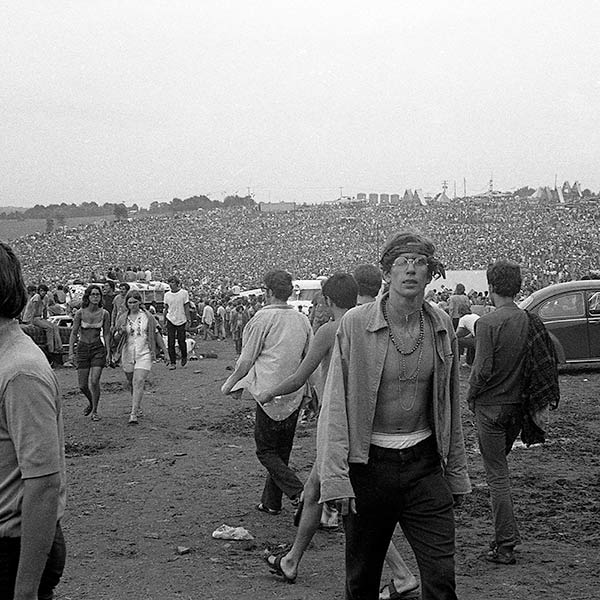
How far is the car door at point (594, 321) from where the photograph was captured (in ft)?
53.0

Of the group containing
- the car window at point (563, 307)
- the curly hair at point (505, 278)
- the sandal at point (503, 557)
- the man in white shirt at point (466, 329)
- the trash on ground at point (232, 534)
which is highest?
the curly hair at point (505, 278)

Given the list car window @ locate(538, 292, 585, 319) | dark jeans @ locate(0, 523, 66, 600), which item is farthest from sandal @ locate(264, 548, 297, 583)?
car window @ locate(538, 292, 585, 319)

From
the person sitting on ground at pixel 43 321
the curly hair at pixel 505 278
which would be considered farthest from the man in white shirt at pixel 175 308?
the curly hair at pixel 505 278

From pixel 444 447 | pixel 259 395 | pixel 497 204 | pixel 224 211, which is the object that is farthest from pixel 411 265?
pixel 224 211

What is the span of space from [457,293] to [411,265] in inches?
642

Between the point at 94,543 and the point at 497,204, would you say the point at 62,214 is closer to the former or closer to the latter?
the point at 497,204

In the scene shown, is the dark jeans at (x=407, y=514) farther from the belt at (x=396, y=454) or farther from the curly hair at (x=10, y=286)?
the curly hair at (x=10, y=286)

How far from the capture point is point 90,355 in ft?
38.0

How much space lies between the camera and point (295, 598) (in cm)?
517

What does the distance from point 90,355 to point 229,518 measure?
17.0 feet

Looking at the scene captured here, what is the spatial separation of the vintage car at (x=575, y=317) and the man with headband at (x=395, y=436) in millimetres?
12860

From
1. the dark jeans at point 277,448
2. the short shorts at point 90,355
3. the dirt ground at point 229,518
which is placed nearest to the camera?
the dirt ground at point 229,518

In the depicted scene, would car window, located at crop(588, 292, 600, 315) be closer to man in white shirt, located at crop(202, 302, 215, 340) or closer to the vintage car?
the vintage car

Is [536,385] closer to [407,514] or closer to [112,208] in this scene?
[407,514]
